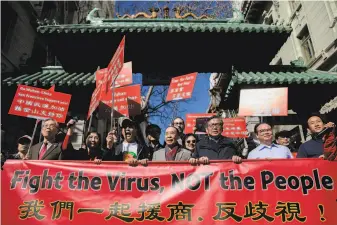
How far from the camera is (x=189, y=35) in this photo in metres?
7.33

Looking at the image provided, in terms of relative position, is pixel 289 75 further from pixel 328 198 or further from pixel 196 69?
pixel 328 198

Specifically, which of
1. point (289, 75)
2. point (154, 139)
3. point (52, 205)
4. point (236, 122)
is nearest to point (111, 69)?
point (154, 139)

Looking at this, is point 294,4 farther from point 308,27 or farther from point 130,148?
point 130,148

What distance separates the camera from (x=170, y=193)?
3314mm

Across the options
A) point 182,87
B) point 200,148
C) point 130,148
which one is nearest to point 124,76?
point 182,87

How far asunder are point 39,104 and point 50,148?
1590mm

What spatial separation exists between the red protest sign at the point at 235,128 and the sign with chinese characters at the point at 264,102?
1.31 meters

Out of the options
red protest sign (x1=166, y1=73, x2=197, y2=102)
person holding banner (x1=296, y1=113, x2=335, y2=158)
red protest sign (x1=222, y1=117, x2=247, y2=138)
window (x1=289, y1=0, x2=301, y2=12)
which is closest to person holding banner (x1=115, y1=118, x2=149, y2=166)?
red protest sign (x1=166, y1=73, x2=197, y2=102)

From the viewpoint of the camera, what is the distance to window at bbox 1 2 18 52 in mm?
9789

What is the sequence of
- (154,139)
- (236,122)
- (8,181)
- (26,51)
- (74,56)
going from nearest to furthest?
(8,181)
(154,139)
(236,122)
(74,56)
(26,51)

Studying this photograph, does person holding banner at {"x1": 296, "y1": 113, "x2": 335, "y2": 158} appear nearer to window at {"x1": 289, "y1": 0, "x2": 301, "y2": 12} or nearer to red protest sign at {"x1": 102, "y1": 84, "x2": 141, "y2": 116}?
red protest sign at {"x1": 102, "y1": 84, "x2": 141, "y2": 116}

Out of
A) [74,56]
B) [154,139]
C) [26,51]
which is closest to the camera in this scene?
[154,139]

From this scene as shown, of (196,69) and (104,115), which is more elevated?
(196,69)

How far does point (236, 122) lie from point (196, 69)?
2.29 metres
